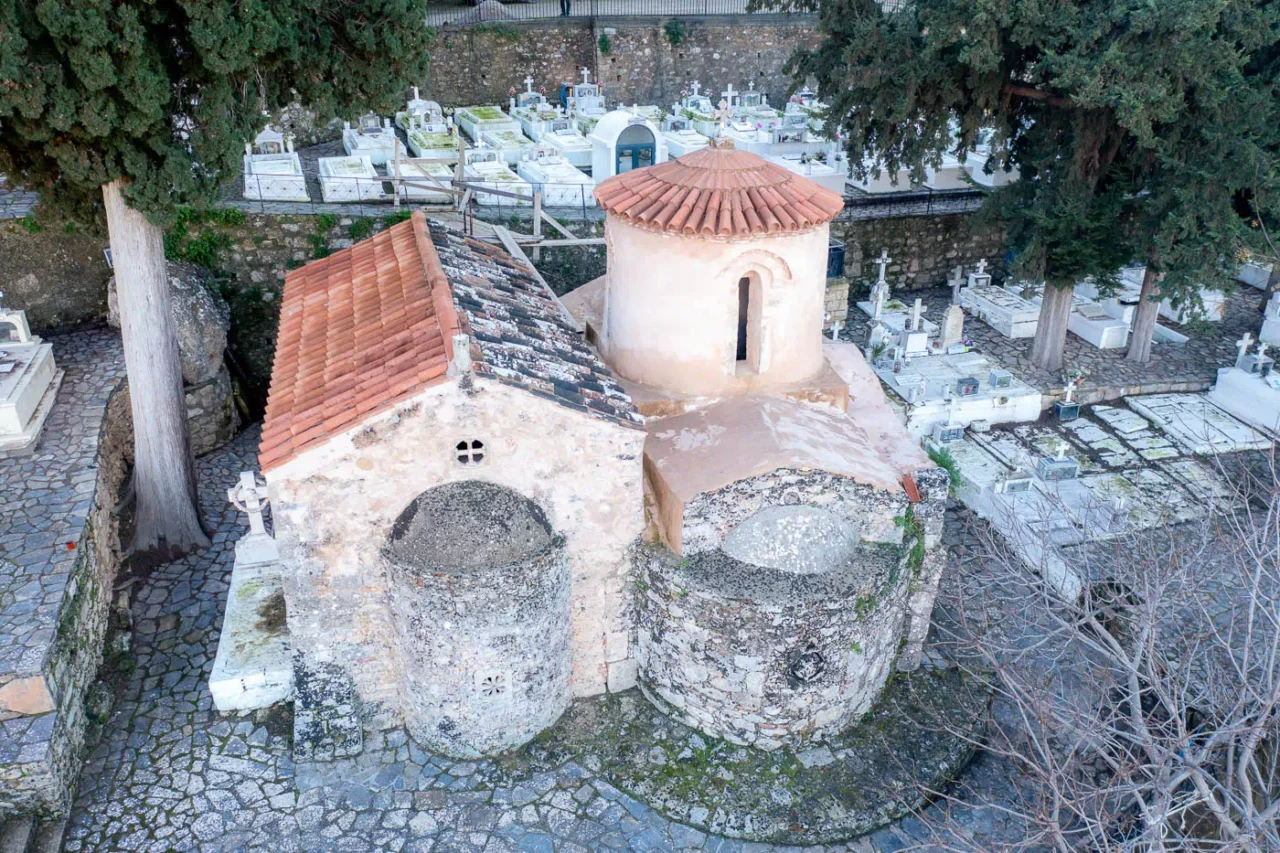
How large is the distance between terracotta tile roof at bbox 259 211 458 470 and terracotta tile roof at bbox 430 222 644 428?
284 mm

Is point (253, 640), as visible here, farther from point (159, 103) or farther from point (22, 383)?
point (159, 103)

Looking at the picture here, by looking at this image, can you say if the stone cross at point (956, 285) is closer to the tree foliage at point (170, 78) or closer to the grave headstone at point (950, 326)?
the grave headstone at point (950, 326)

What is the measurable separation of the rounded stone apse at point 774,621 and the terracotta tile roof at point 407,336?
1.62 meters

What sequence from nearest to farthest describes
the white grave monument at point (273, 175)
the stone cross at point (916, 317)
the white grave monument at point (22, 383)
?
the white grave monument at point (22, 383), the stone cross at point (916, 317), the white grave monument at point (273, 175)

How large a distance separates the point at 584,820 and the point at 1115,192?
12.3 m

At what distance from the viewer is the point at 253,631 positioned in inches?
402

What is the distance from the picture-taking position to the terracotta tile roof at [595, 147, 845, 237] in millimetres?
9219

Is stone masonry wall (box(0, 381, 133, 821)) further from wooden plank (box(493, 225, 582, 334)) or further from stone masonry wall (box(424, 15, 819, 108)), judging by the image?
stone masonry wall (box(424, 15, 819, 108))

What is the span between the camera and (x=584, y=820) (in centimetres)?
877

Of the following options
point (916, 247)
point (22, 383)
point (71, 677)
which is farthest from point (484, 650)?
point (916, 247)

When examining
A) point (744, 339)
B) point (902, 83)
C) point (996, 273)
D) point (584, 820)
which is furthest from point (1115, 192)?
point (584, 820)

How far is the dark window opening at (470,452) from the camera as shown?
8312mm

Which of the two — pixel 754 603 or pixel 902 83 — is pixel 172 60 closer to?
pixel 754 603

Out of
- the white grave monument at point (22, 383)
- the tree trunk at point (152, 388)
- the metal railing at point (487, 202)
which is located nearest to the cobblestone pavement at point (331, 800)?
the tree trunk at point (152, 388)
